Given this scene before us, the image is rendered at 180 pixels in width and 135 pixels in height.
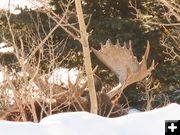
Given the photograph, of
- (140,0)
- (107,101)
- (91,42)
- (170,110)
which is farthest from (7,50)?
(170,110)

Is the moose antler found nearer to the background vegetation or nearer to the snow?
the background vegetation

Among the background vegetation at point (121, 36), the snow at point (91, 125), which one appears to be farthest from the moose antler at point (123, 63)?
the snow at point (91, 125)

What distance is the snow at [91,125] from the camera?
5.87ft

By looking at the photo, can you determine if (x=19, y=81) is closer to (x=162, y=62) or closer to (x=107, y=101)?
(x=107, y=101)

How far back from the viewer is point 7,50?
40.8 ft

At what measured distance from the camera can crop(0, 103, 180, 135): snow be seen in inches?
70.5

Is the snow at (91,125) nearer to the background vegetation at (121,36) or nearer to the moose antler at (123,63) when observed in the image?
the moose antler at (123,63)

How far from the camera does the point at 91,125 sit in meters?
1.82

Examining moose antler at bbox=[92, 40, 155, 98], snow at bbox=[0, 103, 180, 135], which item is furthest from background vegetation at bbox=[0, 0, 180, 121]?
snow at bbox=[0, 103, 180, 135]

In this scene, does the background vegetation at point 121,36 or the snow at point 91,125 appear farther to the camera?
the background vegetation at point 121,36

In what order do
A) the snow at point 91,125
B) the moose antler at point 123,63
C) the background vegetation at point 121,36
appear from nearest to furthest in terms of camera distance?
the snow at point 91,125 < the moose antler at point 123,63 < the background vegetation at point 121,36

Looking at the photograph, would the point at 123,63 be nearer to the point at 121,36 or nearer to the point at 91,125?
the point at 121,36

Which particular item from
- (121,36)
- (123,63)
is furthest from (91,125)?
(121,36)

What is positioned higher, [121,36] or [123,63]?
[121,36]
